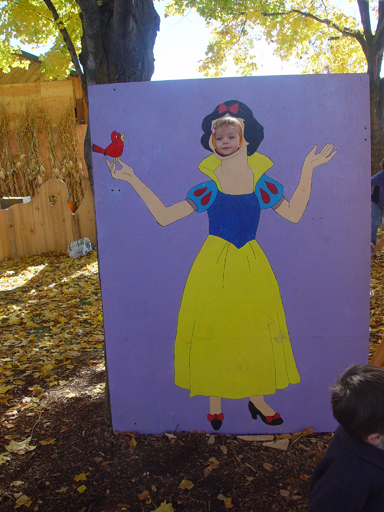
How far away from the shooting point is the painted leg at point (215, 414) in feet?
8.25

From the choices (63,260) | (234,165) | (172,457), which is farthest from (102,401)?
(63,260)

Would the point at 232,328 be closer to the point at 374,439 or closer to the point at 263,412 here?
the point at 263,412

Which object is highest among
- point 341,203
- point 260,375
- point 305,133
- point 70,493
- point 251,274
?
point 305,133

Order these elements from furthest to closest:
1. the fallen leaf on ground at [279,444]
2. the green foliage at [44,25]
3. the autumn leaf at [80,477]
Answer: the green foliage at [44,25] → the fallen leaf on ground at [279,444] → the autumn leaf at [80,477]

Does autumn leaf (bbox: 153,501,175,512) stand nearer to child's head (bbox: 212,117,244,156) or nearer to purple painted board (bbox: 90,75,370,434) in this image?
purple painted board (bbox: 90,75,370,434)

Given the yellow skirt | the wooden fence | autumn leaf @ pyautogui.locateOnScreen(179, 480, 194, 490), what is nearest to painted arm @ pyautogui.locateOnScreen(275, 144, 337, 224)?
the yellow skirt

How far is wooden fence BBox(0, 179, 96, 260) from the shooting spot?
8.95 metres

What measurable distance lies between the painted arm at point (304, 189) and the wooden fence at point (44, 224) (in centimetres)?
732

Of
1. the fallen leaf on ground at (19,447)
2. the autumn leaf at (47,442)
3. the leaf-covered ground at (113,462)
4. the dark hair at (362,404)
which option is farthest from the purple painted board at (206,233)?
the dark hair at (362,404)

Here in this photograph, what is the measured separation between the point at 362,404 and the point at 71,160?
12.8m

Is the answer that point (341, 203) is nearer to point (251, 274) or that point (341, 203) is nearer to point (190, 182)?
point (251, 274)

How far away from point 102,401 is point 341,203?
86.9 inches

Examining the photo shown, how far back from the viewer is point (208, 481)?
7.45 feet

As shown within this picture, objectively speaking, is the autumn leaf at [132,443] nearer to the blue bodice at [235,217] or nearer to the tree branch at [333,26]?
the blue bodice at [235,217]
